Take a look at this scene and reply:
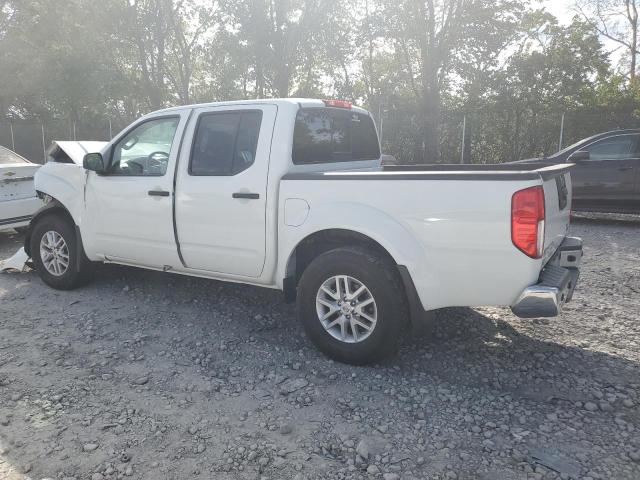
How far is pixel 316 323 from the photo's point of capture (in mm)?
3695

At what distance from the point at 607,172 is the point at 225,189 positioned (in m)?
7.57

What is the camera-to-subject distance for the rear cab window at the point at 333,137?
4.06 metres

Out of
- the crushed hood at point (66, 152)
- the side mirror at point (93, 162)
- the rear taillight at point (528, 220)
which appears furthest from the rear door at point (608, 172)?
the crushed hood at point (66, 152)

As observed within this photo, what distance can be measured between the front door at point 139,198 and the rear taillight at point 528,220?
2.79 m

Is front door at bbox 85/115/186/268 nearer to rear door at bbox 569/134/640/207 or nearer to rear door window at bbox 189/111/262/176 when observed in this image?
rear door window at bbox 189/111/262/176

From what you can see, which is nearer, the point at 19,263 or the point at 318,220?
the point at 318,220

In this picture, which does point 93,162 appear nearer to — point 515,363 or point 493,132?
point 515,363

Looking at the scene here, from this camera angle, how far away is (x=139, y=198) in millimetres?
4574

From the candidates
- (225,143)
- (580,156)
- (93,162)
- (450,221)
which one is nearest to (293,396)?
(450,221)

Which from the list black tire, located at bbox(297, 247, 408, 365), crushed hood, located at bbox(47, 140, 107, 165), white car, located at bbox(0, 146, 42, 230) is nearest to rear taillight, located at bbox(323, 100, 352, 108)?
black tire, located at bbox(297, 247, 408, 365)

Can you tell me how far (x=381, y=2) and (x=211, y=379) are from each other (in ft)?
57.0

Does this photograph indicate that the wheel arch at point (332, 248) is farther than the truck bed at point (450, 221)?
Yes

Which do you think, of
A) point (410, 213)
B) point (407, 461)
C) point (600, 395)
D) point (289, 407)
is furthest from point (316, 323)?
point (600, 395)

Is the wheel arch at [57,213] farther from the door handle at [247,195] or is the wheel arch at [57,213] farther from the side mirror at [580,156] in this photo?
the side mirror at [580,156]
